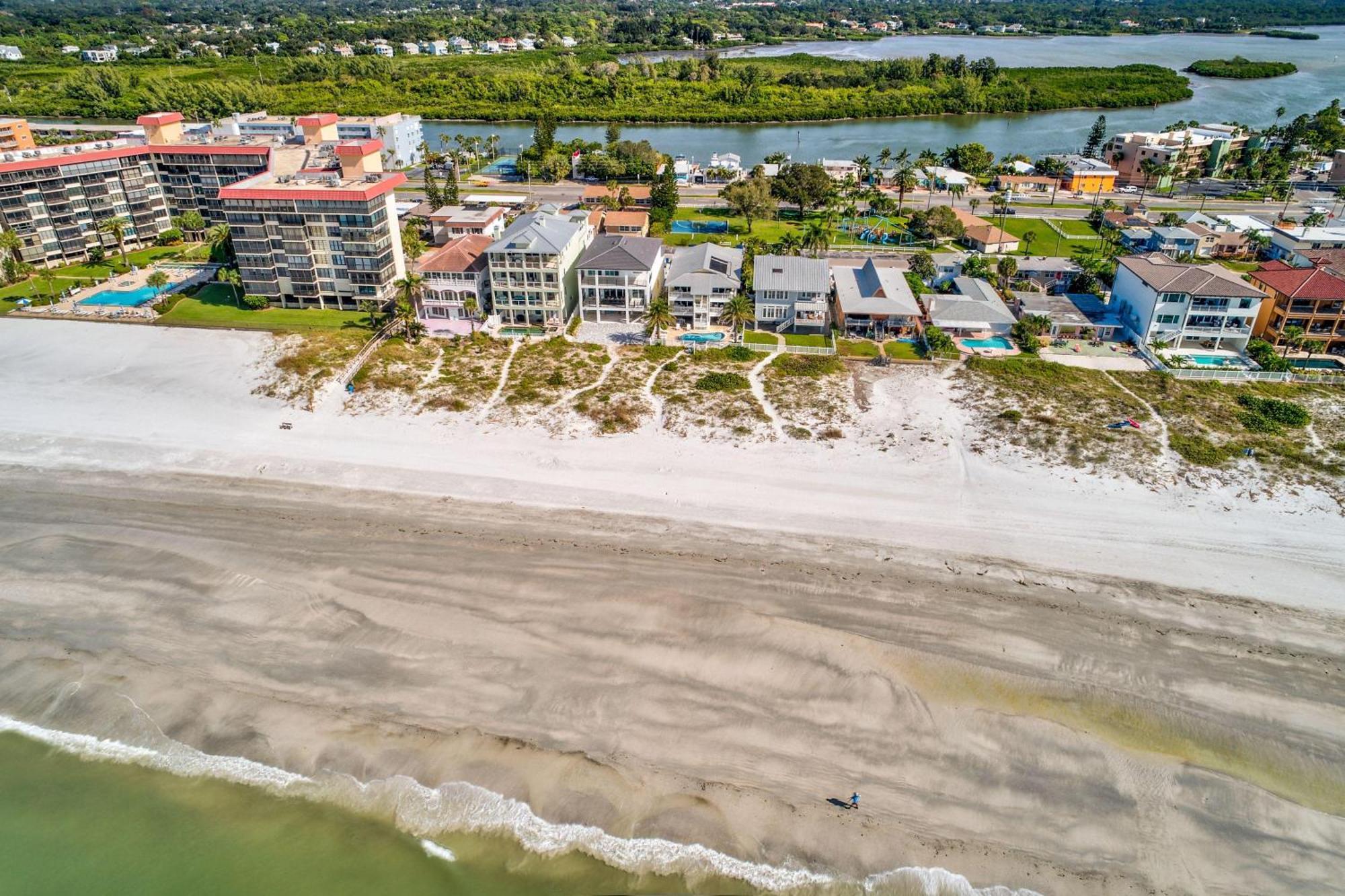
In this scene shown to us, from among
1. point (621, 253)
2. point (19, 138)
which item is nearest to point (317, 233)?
point (621, 253)

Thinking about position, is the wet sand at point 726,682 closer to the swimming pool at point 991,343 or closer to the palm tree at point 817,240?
the swimming pool at point 991,343

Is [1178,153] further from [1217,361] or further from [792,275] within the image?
[792,275]

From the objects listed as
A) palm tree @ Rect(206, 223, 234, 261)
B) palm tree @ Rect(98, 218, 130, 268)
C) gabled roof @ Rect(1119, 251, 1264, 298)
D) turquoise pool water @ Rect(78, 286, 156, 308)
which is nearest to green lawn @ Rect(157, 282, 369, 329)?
turquoise pool water @ Rect(78, 286, 156, 308)

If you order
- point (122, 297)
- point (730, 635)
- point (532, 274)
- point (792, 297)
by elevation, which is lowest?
point (730, 635)

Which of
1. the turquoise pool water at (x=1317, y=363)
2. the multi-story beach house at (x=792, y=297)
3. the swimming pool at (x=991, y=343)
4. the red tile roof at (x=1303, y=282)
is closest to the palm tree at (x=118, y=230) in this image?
the multi-story beach house at (x=792, y=297)

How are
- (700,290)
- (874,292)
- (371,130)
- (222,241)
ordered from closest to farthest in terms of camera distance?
1. (700,290)
2. (874,292)
3. (222,241)
4. (371,130)

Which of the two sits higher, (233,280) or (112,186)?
(112,186)
